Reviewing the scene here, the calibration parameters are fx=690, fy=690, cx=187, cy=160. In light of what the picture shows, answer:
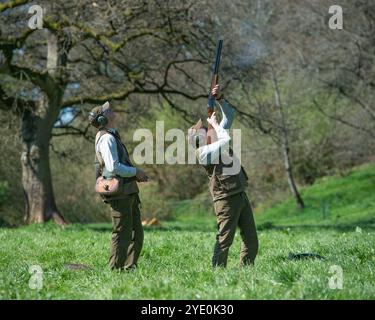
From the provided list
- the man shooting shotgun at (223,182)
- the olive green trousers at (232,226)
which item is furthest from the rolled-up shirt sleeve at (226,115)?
the olive green trousers at (232,226)

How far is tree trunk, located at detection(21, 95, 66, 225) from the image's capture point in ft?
63.6

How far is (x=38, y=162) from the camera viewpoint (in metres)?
19.4

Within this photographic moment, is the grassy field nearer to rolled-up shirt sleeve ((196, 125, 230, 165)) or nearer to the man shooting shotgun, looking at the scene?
the man shooting shotgun

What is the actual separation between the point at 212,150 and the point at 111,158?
1.26 meters

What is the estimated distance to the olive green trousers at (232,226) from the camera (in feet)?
28.3

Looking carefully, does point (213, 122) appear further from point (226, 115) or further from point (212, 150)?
point (212, 150)

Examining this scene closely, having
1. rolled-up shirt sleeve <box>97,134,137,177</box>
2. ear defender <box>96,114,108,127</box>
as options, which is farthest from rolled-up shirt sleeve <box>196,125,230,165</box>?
ear defender <box>96,114,108,127</box>

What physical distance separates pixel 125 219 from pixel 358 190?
75.4 feet

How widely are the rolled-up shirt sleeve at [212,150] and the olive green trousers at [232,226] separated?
20.9 inches

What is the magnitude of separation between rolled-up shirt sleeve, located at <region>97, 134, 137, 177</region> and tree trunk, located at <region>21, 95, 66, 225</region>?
11.4 m

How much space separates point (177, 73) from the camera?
2058 cm
